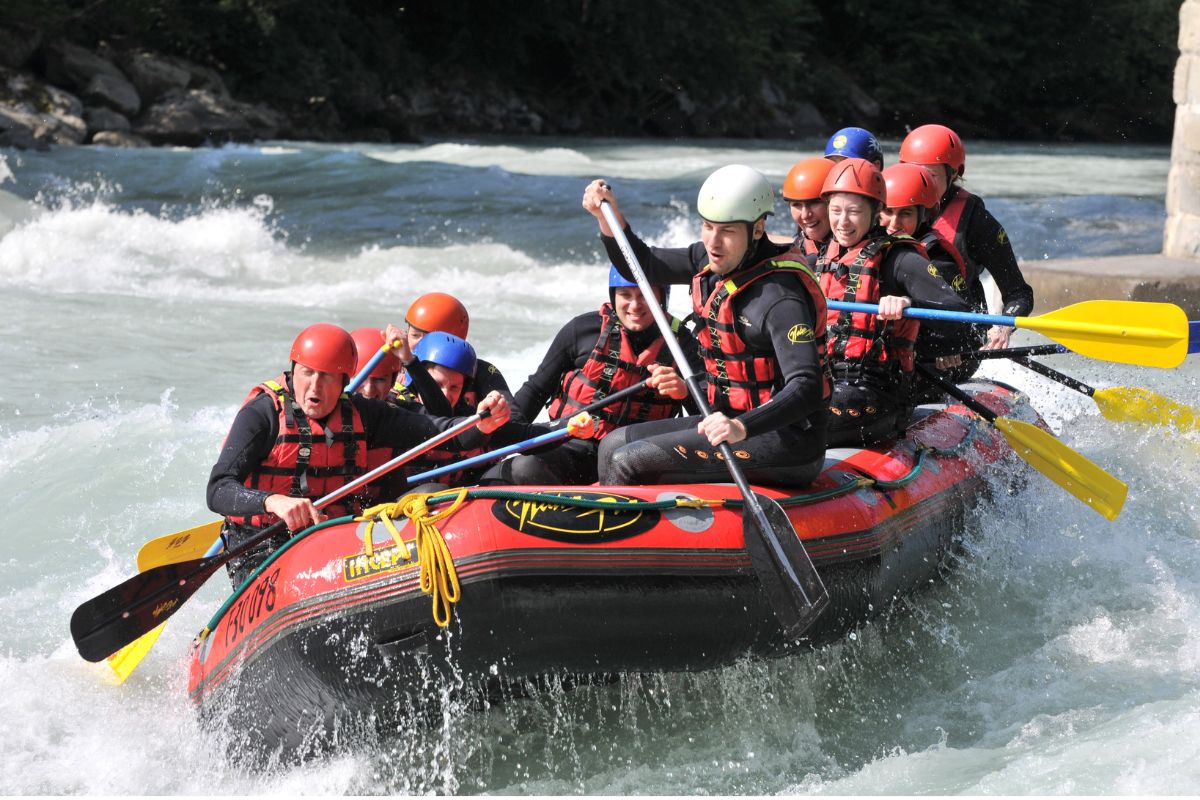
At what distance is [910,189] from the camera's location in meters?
5.12

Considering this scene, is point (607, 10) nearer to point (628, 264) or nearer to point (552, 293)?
point (552, 293)

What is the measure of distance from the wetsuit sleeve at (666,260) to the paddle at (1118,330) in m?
0.53

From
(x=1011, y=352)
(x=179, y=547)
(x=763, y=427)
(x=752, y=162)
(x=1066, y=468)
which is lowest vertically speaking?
(x=752, y=162)

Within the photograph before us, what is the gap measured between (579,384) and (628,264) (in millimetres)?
561

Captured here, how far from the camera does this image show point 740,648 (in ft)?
12.7

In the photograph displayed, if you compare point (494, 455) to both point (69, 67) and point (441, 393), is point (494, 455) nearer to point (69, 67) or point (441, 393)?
point (441, 393)

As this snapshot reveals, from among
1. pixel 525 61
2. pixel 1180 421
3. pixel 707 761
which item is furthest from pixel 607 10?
pixel 707 761

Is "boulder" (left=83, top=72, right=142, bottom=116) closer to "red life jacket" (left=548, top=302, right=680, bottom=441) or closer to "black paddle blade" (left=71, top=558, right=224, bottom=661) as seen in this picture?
"red life jacket" (left=548, top=302, right=680, bottom=441)

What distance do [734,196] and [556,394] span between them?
4.49 feet

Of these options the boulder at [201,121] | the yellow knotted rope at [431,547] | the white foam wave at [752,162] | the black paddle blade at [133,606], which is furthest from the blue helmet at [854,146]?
the boulder at [201,121]

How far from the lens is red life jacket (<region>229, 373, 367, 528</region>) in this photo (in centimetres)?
412

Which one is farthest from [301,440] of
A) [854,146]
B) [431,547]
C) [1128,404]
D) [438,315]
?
[1128,404]

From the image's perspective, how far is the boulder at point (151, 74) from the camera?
20.8m

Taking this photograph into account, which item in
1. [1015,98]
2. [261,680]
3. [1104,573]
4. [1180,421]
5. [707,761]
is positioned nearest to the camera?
[261,680]
